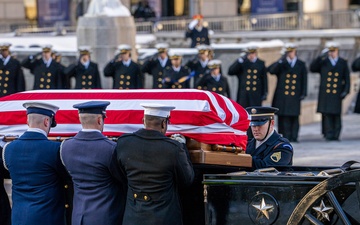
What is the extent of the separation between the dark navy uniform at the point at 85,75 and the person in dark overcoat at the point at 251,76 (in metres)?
2.01

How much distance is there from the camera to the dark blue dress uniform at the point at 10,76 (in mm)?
16094

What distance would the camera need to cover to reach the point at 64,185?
7930mm

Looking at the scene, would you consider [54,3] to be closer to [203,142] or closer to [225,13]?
[225,13]

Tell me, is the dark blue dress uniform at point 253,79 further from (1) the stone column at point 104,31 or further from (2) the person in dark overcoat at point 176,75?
(1) the stone column at point 104,31

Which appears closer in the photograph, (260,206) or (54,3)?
(260,206)

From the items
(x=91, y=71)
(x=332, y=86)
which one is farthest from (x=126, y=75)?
(x=332, y=86)

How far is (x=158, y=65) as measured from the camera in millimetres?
16344

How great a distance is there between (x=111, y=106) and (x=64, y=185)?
69cm

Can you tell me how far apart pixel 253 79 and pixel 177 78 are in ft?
3.97

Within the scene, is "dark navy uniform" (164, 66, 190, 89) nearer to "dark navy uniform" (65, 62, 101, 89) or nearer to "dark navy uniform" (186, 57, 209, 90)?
"dark navy uniform" (186, 57, 209, 90)

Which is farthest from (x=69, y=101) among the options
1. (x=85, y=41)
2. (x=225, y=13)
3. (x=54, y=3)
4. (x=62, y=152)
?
(x=225, y=13)

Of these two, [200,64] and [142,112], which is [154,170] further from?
[200,64]

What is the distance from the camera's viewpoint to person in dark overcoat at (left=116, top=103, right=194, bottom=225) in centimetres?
706

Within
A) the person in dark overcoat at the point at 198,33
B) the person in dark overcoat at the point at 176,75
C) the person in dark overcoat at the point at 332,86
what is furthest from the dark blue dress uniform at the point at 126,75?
the person in dark overcoat at the point at 198,33
